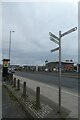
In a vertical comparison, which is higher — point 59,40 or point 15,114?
point 59,40

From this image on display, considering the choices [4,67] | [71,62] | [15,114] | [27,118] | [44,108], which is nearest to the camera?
[27,118]

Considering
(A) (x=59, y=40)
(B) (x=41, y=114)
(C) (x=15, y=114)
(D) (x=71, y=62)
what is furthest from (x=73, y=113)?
(D) (x=71, y=62)

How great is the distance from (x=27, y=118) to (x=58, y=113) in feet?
3.64

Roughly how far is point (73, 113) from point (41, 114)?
124cm

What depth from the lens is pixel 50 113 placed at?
351 inches

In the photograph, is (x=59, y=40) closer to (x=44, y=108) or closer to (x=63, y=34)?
(x=63, y=34)

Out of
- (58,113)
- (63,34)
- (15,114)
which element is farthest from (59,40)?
(15,114)

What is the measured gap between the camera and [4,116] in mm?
8758

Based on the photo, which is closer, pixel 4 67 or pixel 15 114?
pixel 15 114

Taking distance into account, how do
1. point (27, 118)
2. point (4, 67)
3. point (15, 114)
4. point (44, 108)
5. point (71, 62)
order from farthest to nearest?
point (71, 62)
point (4, 67)
point (44, 108)
point (15, 114)
point (27, 118)

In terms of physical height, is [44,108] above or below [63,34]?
below

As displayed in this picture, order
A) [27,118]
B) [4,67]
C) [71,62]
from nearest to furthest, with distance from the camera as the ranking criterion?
[27,118], [4,67], [71,62]

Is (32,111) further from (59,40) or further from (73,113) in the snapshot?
(59,40)

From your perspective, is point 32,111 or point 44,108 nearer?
point 32,111
